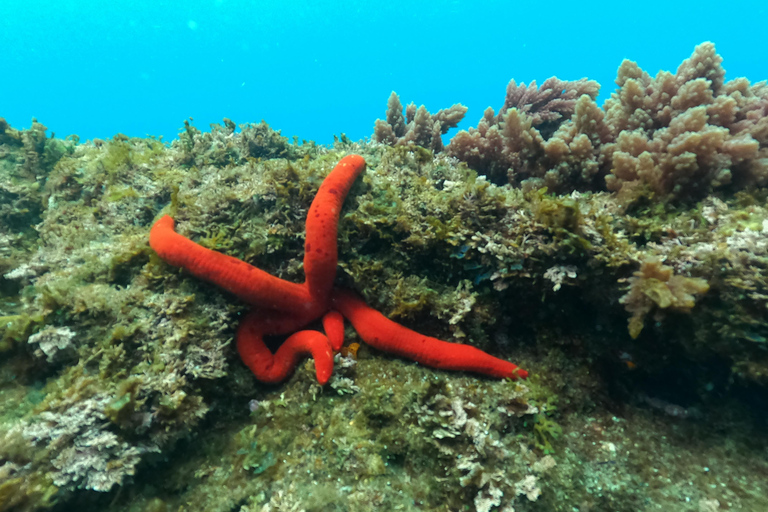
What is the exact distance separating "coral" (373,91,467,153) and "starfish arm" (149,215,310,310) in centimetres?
382

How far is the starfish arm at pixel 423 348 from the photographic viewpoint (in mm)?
3611

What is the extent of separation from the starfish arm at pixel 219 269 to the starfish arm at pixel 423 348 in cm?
102

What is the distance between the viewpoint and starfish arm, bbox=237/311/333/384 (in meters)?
3.86

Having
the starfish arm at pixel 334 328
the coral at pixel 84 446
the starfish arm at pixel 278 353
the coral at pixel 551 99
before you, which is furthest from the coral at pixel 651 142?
the coral at pixel 84 446

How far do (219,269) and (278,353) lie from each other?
3.78 ft

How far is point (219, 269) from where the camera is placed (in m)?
3.79

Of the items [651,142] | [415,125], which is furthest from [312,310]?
[651,142]

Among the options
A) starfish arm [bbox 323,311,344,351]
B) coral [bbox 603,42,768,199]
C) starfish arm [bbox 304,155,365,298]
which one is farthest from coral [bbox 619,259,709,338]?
starfish arm [bbox 304,155,365,298]

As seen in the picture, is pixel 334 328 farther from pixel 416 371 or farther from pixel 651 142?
pixel 651 142

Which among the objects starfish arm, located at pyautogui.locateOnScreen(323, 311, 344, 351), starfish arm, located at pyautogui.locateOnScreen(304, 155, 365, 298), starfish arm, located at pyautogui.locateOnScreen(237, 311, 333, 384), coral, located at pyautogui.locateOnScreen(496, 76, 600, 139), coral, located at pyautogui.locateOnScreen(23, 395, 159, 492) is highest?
coral, located at pyautogui.locateOnScreen(496, 76, 600, 139)

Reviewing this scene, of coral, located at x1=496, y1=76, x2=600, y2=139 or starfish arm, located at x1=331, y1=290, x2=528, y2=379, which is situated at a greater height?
coral, located at x1=496, y1=76, x2=600, y2=139

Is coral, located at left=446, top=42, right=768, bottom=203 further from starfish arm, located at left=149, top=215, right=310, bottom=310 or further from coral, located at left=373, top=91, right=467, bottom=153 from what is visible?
starfish arm, located at left=149, top=215, right=310, bottom=310

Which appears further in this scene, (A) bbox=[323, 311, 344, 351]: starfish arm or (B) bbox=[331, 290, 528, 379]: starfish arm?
(A) bbox=[323, 311, 344, 351]: starfish arm

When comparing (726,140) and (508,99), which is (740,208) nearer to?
(726,140)
